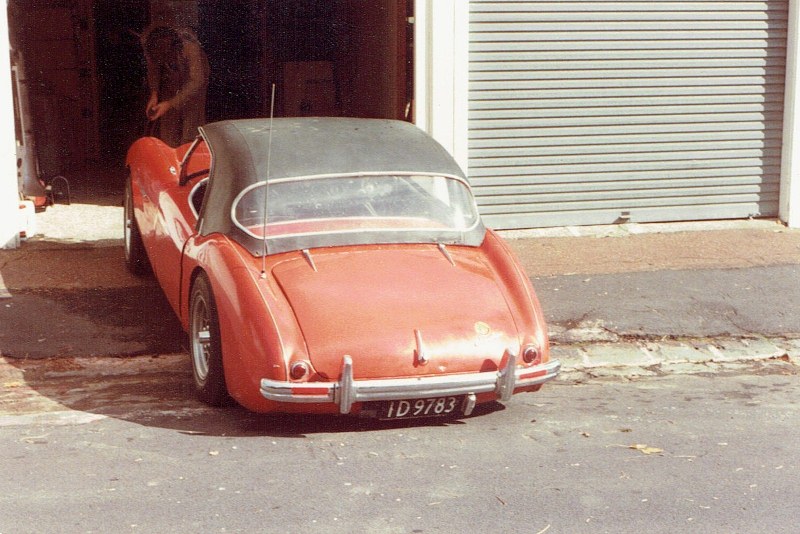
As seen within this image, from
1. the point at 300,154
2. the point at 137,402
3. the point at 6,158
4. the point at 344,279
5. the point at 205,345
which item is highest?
the point at 300,154

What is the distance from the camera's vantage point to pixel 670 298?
8883 mm

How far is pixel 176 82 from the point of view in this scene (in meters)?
12.6

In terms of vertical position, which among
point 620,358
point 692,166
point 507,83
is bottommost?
point 620,358

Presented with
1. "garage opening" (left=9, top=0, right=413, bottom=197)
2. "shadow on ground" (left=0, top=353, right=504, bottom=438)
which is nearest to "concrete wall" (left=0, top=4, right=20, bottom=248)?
"garage opening" (left=9, top=0, right=413, bottom=197)

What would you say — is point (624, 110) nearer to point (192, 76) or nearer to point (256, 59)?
point (192, 76)

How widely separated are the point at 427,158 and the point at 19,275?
3.78 metres

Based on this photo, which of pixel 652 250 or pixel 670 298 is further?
pixel 652 250

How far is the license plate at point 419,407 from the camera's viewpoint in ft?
19.4

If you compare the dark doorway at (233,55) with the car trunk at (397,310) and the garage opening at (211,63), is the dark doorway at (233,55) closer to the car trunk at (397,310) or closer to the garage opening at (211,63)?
the garage opening at (211,63)

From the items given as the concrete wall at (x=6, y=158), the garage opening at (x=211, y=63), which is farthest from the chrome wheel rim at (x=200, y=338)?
the garage opening at (x=211, y=63)

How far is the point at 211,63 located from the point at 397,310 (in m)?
12.6

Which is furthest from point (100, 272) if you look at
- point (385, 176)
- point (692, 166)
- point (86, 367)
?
point (692, 166)

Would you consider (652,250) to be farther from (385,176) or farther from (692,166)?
(385,176)

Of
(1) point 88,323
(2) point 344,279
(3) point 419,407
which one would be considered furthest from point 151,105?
(3) point 419,407
